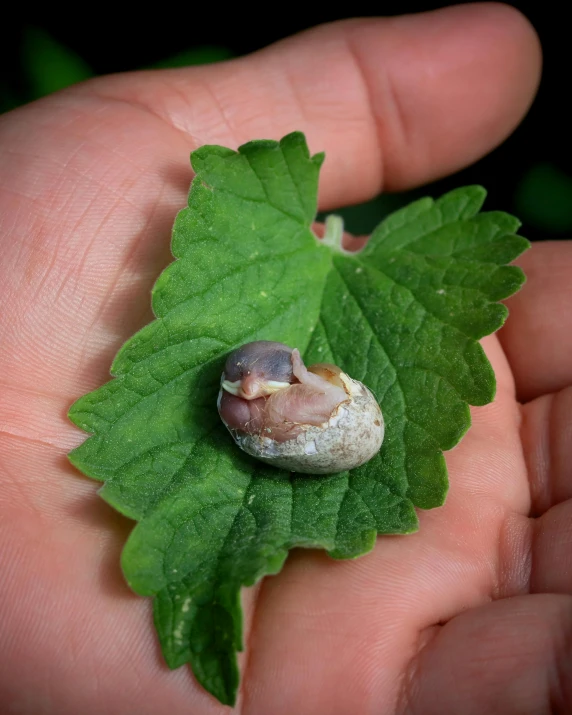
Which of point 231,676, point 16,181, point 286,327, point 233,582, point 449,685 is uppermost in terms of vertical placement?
point 16,181

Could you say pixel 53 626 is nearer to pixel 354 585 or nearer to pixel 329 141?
pixel 354 585

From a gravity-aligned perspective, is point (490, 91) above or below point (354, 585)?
above

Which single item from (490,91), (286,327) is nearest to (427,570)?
(286,327)

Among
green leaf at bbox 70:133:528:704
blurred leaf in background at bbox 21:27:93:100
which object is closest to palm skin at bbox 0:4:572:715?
green leaf at bbox 70:133:528:704

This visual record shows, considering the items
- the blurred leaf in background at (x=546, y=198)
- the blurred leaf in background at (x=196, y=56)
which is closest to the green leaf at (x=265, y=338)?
the blurred leaf in background at (x=546, y=198)

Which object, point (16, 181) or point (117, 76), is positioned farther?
point (117, 76)

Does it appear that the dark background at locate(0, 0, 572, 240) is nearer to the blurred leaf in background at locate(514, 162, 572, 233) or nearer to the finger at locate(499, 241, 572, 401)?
the blurred leaf in background at locate(514, 162, 572, 233)

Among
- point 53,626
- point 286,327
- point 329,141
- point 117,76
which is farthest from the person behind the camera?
point 329,141
